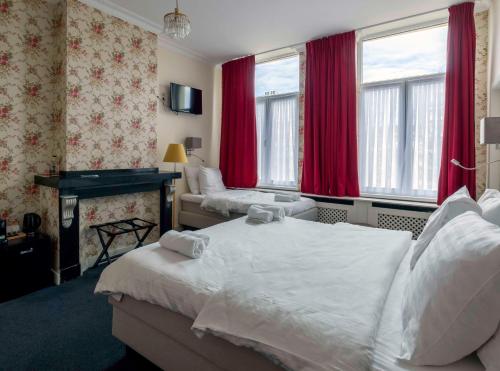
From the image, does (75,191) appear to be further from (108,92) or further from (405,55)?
(405,55)

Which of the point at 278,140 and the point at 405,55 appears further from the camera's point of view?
the point at 278,140

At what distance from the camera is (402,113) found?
346cm

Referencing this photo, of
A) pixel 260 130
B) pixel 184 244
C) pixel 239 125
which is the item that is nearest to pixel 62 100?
pixel 184 244

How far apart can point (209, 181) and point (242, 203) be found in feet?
3.50

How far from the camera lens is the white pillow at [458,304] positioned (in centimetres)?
79

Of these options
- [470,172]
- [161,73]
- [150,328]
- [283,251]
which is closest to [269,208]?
[283,251]

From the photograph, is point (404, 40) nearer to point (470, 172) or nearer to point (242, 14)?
point (470, 172)

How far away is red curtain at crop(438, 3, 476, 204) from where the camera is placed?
2.96m

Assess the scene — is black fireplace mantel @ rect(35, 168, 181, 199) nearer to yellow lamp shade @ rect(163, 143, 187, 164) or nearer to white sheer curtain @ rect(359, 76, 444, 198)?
yellow lamp shade @ rect(163, 143, 187, 164)

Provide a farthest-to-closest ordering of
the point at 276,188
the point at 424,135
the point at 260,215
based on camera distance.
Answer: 1. the point at 276,188
2. the point at 424,135
3. the point at 260,215

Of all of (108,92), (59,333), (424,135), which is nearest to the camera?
(59,333)

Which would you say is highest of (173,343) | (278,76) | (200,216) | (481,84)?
(278,76)

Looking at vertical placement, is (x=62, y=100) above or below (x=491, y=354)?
above

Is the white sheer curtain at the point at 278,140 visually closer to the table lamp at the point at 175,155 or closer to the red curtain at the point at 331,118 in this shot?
the red curtain at the point at 331,118
